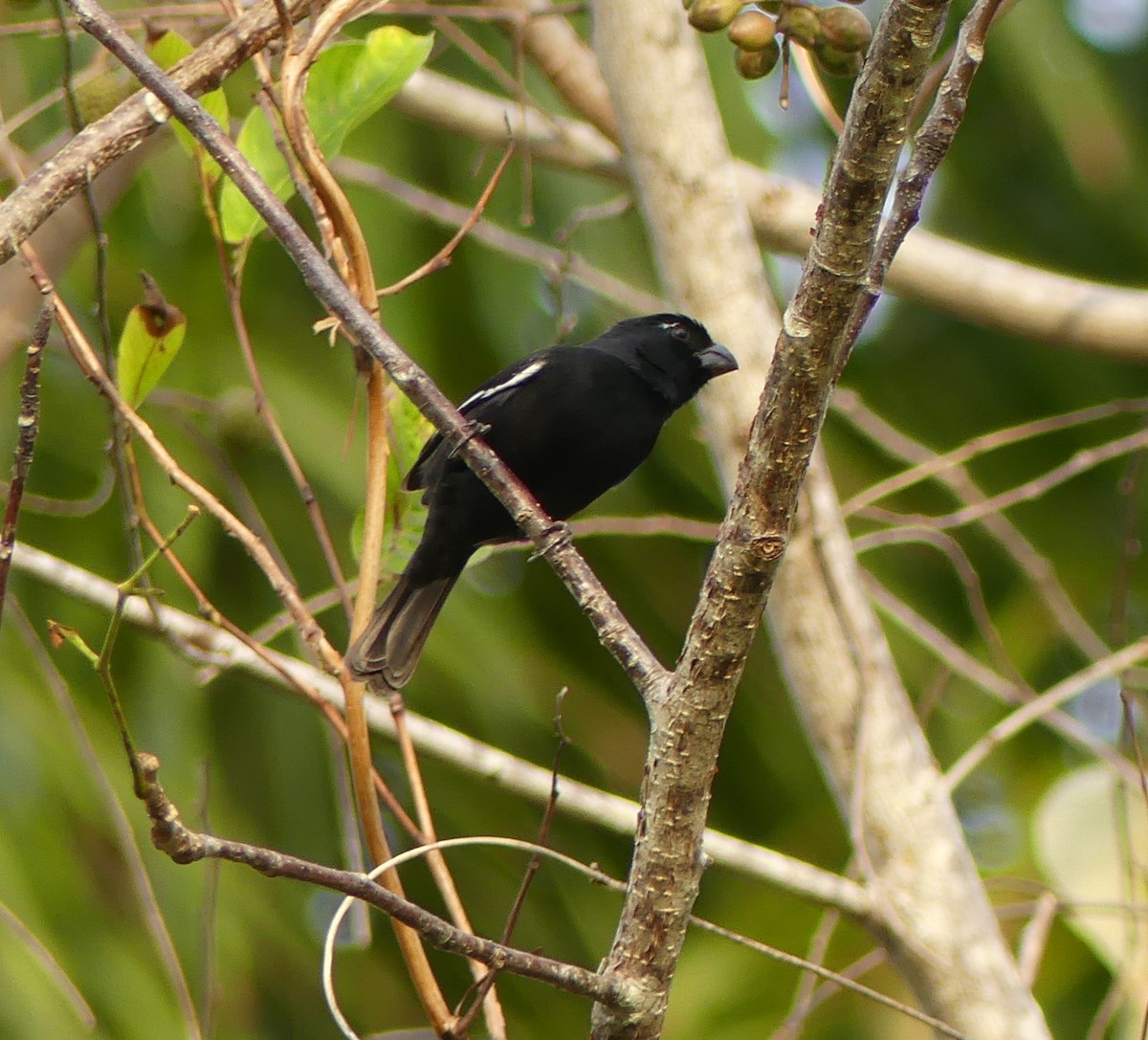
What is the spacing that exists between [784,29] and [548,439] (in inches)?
54.9

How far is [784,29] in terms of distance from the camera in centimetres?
223

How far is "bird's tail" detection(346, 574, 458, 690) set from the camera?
9.65ft

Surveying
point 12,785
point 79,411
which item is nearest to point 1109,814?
point 12,785

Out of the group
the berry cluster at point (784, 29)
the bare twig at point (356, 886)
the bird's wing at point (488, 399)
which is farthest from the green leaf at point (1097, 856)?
the bare twig at point (356, 886)

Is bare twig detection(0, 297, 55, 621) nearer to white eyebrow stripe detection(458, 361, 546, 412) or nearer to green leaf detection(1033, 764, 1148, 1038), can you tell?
white eyebrow stripe detection(458, 361, 546, 412)

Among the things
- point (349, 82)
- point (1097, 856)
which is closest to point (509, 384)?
point (349, 82)

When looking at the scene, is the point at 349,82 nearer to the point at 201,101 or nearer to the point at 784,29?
A: the point at 201,101

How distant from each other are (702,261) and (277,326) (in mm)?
1923

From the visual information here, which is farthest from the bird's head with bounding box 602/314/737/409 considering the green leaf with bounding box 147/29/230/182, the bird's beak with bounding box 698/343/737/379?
the green leaf with bounding box 147/29/230/182

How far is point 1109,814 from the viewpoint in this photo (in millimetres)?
3408

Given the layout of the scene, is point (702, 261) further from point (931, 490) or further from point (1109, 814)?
point (931, 490)

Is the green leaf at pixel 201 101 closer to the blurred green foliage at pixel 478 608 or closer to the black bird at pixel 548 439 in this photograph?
the black bird at pixel 548 439

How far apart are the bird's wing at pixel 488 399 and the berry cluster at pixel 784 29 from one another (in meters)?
1.35

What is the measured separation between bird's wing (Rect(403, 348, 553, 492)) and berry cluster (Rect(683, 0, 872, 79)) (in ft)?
4.44
